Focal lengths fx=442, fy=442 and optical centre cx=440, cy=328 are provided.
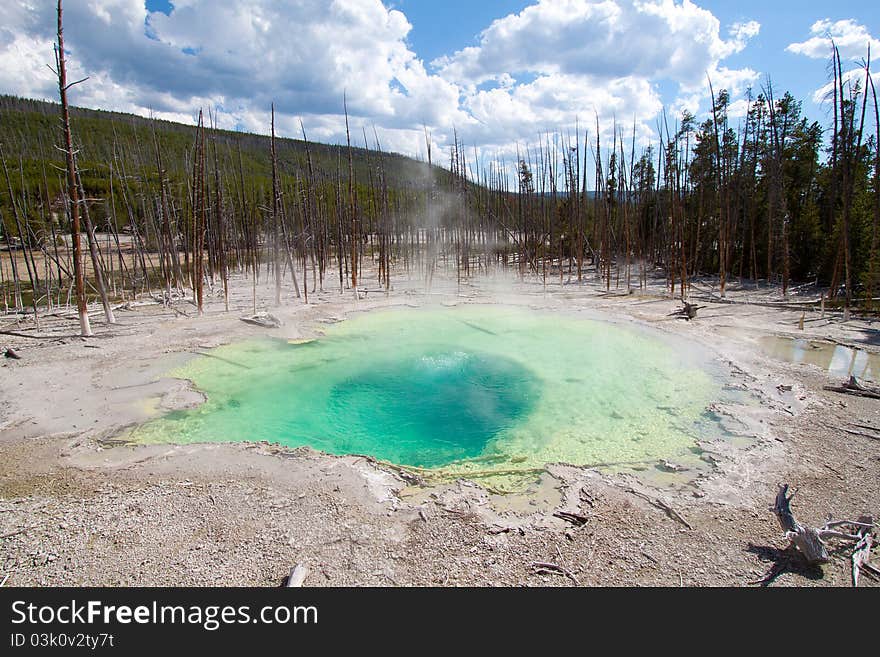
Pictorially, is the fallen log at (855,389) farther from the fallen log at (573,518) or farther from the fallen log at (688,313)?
the fallen log at (573,518)

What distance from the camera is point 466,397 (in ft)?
27.2

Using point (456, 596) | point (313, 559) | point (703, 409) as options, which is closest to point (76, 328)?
point (313, 559)

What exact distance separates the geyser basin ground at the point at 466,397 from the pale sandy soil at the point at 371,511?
76cm

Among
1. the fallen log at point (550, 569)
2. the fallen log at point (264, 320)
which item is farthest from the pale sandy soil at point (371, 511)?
the fallen log at point (264, 320)

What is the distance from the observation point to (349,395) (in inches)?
330

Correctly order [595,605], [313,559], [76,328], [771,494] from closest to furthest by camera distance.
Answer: [595,605], [313,559], [771,494], [76,328]

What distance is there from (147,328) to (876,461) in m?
15.1

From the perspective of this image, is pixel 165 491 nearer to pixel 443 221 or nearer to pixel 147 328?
pixel 147 328

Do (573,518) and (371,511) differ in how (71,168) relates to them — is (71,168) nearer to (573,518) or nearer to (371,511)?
(371,511)

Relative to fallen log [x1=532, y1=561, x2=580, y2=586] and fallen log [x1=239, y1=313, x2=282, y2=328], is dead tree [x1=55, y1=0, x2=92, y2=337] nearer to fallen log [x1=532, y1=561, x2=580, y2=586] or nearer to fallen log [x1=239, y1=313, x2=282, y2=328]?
fallen log [x1=239, y1=313, x2=282, y2=328]

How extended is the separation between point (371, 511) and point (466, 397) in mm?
4155

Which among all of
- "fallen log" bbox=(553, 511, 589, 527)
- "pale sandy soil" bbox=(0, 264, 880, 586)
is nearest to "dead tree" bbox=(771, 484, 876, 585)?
"pale sandy soil" bbox=(0, 264, 880, 586)

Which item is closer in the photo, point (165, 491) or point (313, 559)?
point (313, 559)

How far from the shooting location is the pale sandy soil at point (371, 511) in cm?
352
